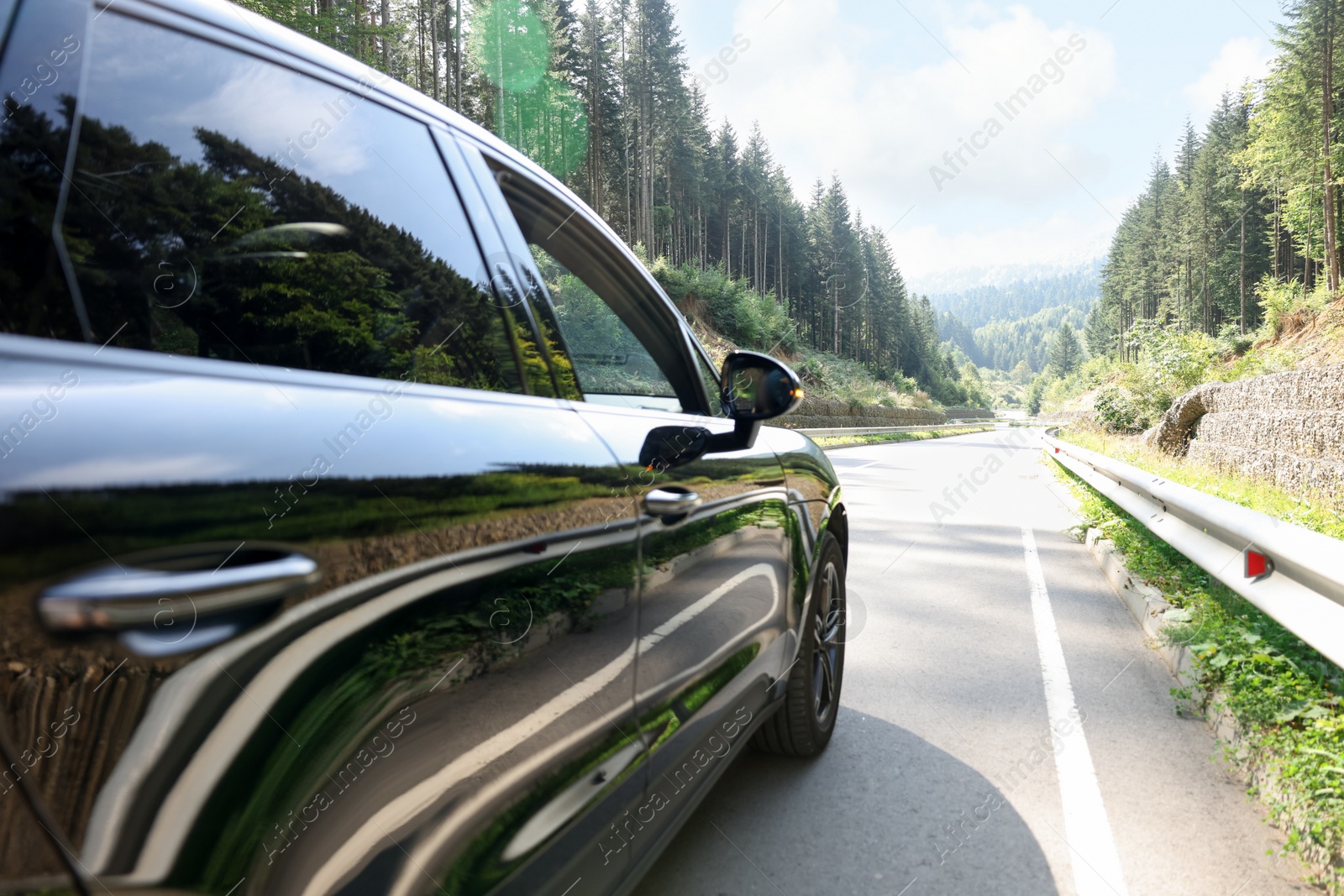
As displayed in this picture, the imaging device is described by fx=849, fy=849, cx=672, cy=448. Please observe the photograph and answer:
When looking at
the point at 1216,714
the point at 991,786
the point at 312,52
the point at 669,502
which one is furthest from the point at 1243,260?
the point at 312,52

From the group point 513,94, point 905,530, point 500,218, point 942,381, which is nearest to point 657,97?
point 513,94

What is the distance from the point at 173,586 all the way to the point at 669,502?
1257 millimetres

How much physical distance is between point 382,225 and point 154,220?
1.47ft

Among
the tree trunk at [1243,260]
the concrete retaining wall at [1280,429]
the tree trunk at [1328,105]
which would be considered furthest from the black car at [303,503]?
the tree trunk at [1243,260]

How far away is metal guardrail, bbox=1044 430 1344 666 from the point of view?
110 inches

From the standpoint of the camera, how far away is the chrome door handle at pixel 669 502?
1.91m

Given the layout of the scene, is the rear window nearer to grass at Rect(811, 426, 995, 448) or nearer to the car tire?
the car tire

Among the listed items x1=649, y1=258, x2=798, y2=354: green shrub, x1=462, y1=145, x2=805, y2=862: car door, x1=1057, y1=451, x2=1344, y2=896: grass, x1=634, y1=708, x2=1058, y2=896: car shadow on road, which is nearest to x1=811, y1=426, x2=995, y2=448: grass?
x1=649, y1=258, x2=798, y2=354: green shrub

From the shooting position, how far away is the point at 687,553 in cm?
210

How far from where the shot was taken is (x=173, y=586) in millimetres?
832

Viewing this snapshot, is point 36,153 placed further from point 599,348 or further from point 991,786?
point 991,786

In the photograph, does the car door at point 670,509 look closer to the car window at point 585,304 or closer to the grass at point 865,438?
the car window at point 585,304

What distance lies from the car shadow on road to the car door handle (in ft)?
6.66

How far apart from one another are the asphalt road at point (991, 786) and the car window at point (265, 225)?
6.22ft
